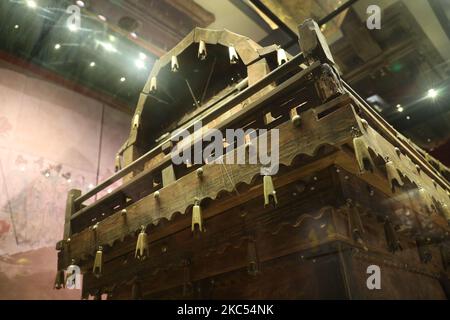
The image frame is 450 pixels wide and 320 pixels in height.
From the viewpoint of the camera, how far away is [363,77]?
852cm

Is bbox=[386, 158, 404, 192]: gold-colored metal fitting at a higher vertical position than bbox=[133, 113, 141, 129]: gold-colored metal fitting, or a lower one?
lower

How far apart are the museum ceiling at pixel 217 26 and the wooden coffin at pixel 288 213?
2.85 meters

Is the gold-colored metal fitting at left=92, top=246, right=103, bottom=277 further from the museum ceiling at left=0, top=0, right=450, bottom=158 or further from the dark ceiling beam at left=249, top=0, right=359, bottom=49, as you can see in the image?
the museum ceiling at left=0, top=0, right=450, bottom=158

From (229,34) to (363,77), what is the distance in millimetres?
4874

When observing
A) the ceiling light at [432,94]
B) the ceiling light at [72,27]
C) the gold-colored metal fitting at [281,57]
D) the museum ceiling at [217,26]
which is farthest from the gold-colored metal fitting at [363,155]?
the ceiling light at [72,27]

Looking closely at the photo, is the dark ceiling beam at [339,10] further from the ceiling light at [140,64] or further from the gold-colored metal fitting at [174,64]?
the ceiling light at [140,64]

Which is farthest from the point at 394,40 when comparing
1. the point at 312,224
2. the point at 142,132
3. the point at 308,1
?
the point at 312,224

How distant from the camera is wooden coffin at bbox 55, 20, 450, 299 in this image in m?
2.78

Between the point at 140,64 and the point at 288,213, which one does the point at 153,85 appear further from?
the point at 288,213

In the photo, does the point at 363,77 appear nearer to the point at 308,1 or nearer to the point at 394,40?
the point at 394,40

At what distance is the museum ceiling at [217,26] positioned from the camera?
22.0ft

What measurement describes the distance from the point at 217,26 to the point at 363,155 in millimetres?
6662

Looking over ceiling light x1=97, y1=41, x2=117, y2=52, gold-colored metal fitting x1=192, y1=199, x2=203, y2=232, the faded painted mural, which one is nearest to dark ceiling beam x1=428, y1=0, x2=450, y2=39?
gold-colored metal fitting x1=192, y1=199, x2=203, y2=232

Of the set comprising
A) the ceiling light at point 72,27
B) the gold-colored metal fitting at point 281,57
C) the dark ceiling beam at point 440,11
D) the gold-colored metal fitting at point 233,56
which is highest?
the ceiling light at point 72,27
